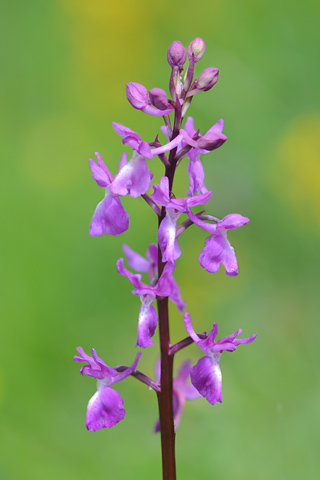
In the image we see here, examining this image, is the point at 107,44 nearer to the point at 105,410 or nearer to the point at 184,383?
the point at 184,383

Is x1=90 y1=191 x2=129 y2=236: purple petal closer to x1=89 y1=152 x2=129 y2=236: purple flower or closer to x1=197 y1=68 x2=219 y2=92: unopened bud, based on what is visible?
x1=89 y1=152 x2=129 y2=236: purple flower

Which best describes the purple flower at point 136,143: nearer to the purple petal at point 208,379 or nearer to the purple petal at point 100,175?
the purple petal at point 100,175

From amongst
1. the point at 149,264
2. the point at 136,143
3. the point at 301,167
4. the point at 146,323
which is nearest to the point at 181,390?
the point at 149,264

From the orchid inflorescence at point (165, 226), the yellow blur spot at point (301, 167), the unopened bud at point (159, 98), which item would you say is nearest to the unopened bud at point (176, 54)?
the orchid inflorescence at point (165, 226)

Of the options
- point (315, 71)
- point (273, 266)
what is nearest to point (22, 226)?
point (273, 266)

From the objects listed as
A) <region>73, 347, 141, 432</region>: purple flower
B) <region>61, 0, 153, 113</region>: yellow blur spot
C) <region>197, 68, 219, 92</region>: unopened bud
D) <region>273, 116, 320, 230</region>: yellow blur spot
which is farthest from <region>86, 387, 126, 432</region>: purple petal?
<region>61, 0, 153, 113</region>: yellow blur spot

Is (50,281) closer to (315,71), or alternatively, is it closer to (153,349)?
(153,349)
